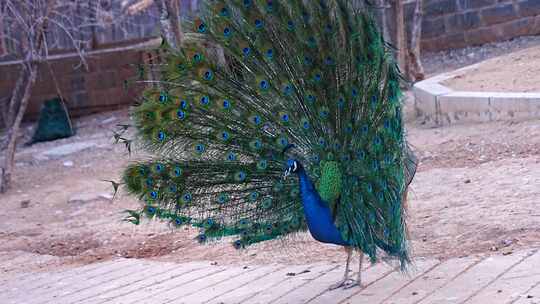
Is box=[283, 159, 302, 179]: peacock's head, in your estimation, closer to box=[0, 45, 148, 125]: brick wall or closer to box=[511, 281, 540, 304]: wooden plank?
box=[511, 281, 540, 304]: wooden plank

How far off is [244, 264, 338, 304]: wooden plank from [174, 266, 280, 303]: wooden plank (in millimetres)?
324

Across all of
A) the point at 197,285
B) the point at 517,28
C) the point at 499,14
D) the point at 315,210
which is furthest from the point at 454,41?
the point at 315,210

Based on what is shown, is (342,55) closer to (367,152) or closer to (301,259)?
(367,152)

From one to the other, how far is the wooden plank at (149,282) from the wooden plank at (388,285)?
183 centimetres

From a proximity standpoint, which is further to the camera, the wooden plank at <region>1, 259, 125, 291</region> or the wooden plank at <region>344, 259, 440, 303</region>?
the wooden plank at <region>1, 259, 125, 291</region>

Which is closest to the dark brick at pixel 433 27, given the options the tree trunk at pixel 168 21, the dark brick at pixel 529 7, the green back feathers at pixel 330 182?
the dark brick at pixel 529 7

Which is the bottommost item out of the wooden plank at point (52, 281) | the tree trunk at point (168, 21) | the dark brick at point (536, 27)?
the wooden plank at point (52, 281)

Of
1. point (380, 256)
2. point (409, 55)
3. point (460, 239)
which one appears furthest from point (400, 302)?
point (409, 55)

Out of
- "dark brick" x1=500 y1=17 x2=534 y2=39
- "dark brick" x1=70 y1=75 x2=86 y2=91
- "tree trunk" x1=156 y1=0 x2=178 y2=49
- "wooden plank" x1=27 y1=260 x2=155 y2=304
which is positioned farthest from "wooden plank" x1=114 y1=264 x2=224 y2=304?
"dark brick" x1=70 y1=75 x2=86 y2=91

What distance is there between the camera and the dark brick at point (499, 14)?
51.8 ft

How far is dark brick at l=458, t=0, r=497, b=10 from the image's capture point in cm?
1603

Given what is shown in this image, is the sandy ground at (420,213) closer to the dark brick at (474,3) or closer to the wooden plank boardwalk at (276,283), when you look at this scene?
the wooden plank boardwalk at (276,283)

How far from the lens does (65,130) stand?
52.9 feet

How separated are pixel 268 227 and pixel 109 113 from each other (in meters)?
12.2
